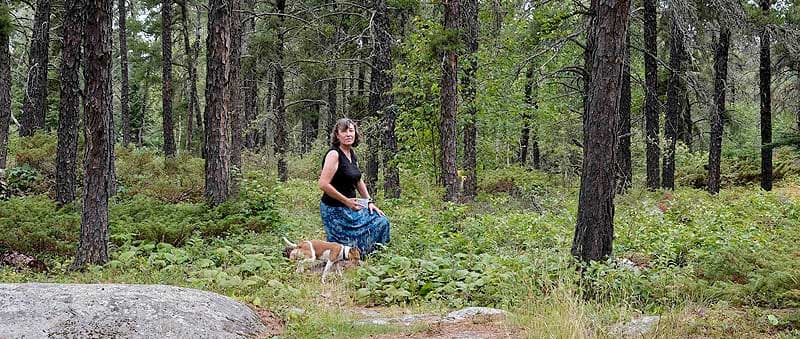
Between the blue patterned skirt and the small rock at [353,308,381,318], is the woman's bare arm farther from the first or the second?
the small rock at [353,308,381,318]

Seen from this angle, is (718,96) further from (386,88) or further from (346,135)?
(346,135)

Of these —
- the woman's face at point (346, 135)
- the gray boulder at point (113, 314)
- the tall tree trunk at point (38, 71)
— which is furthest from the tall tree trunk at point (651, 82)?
the tall tree trunk at point (38, 71)

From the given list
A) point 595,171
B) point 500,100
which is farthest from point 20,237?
point 500,100

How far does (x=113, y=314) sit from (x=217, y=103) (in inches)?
309

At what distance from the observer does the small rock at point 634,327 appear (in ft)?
14.5

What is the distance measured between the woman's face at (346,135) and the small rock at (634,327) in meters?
4.04

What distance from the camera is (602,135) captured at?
6.07 m

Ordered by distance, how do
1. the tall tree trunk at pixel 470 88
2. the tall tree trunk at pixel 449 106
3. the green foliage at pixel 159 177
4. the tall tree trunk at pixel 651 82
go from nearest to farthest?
the tall tree trunk at pixel 449 106 → the tall tree trunk at pixel 470 88 → the green foliage at pixel 159 177 → the tall tree trunk at pixel 651 82

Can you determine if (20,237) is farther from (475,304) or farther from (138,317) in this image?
(475,304)

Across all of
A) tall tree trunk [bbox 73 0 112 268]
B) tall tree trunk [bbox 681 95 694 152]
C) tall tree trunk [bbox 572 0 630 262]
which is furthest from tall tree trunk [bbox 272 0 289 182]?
tall tree trunk [bbox 572 0 630 262]

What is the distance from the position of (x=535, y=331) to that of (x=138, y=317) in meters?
2.72

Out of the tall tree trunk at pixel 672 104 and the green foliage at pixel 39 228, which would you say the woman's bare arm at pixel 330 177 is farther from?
the tall tree trunk at pixel 672 104

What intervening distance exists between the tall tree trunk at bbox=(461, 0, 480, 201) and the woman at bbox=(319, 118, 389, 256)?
5.46 metres

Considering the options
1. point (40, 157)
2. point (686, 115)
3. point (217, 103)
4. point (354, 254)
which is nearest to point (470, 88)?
point (217, 103)
